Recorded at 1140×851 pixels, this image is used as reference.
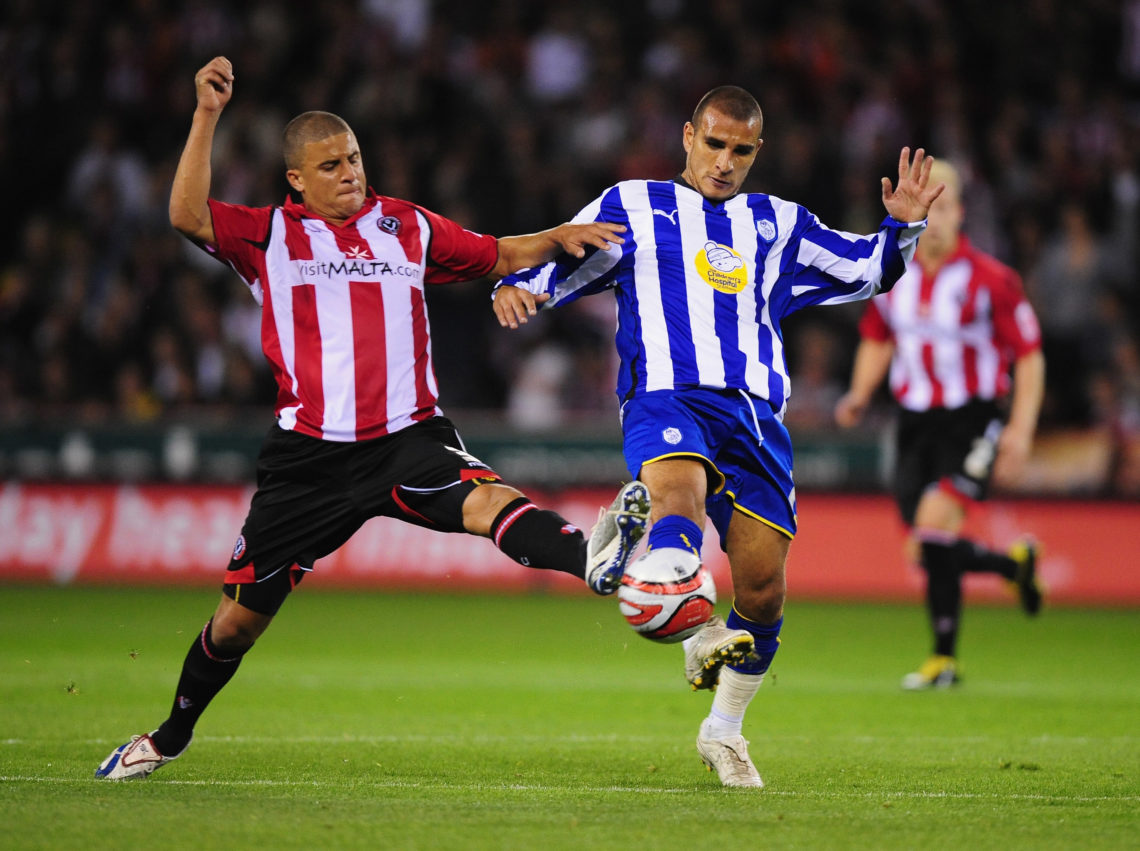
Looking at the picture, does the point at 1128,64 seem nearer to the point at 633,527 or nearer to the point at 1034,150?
the point at 1034,150

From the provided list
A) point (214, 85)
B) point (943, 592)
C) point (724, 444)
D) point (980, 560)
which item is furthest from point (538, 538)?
point (980, 560)

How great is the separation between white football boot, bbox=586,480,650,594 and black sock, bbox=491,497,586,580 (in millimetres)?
139

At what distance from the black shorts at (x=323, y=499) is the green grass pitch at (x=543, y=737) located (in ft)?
2.27

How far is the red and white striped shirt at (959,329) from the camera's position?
29.3 ft

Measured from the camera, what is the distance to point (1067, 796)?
5.12 metres

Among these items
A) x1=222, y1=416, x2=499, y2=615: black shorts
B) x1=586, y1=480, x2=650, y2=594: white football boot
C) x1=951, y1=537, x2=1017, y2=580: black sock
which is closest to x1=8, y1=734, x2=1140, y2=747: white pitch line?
x1=222, y1=416, x2=499, y2=615: black shorts

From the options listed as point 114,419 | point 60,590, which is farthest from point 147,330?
point 60,590

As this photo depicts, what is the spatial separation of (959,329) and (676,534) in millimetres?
4673

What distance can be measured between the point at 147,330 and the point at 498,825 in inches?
458

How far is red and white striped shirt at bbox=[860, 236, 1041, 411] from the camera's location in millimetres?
8938

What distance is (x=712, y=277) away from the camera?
17.7ft

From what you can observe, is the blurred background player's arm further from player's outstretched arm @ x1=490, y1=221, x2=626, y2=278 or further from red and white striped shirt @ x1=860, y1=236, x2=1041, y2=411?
player's outstretched arm @ x1=490, y1=221, x2=626, y2=278

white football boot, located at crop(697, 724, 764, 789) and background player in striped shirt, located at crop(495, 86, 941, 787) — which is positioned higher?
background player in striped shirt, located at crop(495, 86, 941, 787)

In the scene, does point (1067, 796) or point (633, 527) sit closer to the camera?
point (633, 527)
